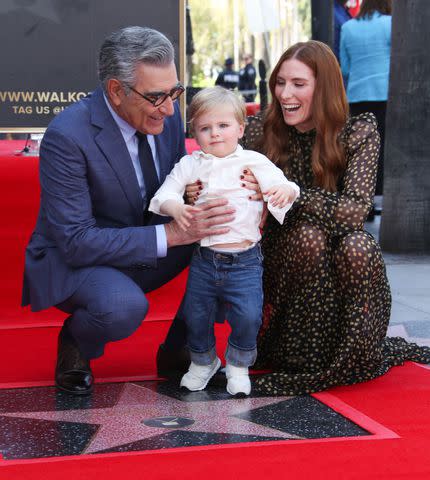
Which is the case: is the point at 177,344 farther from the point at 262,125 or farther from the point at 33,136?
the point at 33,136

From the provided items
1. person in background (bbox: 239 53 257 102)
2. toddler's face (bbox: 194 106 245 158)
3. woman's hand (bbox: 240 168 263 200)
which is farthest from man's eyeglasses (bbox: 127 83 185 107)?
person in background (bbox: 239 53 257 102)

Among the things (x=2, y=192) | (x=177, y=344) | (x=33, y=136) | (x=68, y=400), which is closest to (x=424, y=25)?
(x=33, y=136)

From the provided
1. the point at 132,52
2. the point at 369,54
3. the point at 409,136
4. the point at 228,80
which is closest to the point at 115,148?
the point at 132,52

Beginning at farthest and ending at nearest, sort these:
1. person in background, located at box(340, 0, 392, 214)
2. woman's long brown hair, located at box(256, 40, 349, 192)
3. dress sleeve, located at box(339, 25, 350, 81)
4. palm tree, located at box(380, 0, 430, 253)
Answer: dress sleeve, located at box(339, 25, 350, 81), person in background, located at box(340, 0, 392, 214), palm tree, located at box(380, 0, 430, 253), woman's long brown hair, located at box(256, 40, 349, 192)

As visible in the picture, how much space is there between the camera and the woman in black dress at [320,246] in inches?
138

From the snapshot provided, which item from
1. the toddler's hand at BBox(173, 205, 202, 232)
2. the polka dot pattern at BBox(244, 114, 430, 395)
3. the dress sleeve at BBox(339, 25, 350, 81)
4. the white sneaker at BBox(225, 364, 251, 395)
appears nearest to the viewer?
the toddler's hand at BBox(173, 205, 202, 232)

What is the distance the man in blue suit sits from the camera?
3.32 metres

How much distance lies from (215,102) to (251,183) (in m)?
0.30

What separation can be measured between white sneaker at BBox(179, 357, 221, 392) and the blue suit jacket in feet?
1.32

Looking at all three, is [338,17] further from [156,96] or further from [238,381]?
[238,381]

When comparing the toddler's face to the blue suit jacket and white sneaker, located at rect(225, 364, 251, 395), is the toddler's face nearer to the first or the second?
the blue suit jacket

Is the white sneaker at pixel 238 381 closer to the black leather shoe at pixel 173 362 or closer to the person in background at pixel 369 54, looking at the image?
the black leather shoe at pixel 173 362

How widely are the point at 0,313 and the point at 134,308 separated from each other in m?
1.38

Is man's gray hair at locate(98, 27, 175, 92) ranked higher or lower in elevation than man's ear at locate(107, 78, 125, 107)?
higher
